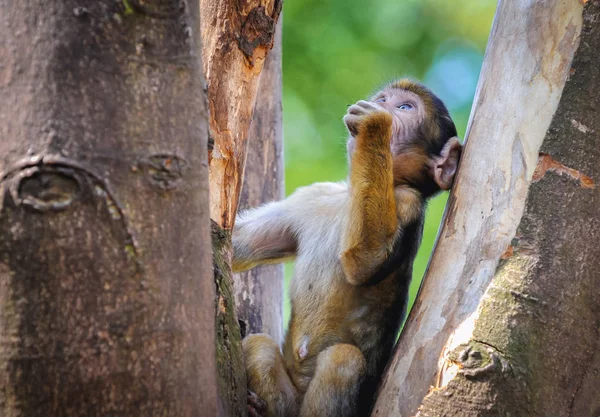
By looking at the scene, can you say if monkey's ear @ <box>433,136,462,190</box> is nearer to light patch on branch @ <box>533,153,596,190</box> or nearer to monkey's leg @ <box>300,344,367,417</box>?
monkey's leg @ <box>300,344,367,417</box>

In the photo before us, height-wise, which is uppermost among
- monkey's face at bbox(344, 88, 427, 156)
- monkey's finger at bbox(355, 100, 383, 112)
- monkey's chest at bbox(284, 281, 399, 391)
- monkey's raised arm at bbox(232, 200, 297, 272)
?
monkey's finger at bbox(355, 100, 383, 112)

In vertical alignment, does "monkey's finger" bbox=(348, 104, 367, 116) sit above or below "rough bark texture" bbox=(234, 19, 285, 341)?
above

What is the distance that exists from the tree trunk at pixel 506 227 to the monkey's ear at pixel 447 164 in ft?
2.69

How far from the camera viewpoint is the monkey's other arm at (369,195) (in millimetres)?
4152

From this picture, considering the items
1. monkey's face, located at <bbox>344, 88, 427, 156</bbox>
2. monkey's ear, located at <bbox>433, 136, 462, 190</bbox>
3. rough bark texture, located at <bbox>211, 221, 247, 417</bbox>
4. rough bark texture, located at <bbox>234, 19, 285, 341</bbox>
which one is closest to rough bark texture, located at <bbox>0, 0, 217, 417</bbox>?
rough bark texture, located at <bbox>211, 221, 247, 417</bbox>

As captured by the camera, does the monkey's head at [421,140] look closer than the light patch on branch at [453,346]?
No

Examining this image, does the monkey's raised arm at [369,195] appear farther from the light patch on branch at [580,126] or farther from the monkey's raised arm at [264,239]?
the light patch on branch at [580,126]

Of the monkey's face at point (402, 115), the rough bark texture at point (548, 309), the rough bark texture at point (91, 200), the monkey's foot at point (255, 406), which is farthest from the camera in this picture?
the monkey's face at point (402, 115)

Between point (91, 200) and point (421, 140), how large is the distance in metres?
3.19

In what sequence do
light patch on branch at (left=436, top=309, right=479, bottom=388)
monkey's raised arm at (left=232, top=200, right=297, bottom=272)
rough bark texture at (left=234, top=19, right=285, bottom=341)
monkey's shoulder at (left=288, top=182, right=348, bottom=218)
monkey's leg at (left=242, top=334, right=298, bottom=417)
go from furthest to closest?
rough bark texture at (left=234, top=19, right=285, bottom=341)
monkey's raised arm at (left=232, top=200, right=297, bottom=272)
monkey's shoulder at (left=288, top=182, right=348, bottom=218)
monkey's leg at (left=242, top=334, right=298, bottom=417)
light patch on branch at (left=436, top=309, right=479, bottom=388)

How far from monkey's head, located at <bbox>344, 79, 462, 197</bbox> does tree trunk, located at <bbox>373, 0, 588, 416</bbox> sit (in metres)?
0.90

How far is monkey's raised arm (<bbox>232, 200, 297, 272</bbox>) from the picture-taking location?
5.19 metres

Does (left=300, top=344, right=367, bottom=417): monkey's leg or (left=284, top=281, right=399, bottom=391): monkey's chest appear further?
(left=284, top=281, right=399, bottom=391): monkey's chest

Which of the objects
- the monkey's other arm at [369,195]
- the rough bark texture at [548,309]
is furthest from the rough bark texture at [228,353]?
the monkey's other arm at [369,195]
